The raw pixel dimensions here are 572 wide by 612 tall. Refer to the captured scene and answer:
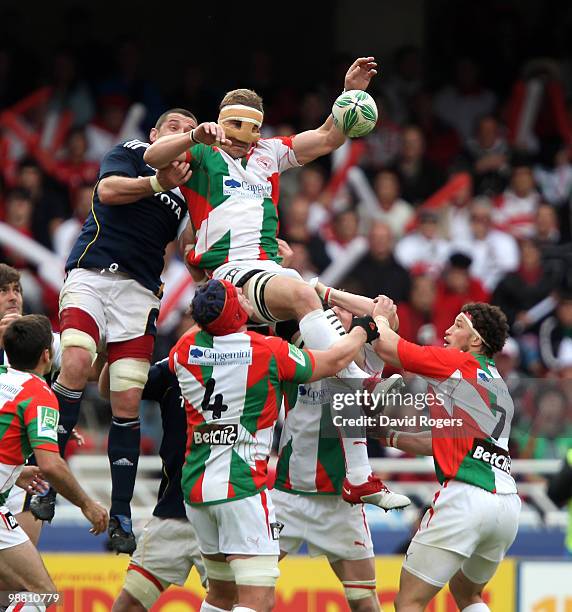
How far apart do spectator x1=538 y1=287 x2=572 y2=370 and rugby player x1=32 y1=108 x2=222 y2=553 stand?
5.83 metres

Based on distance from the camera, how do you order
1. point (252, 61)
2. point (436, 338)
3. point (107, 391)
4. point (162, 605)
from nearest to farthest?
point (107, 391) < point (162, 605) < point (436, 338) < point (252, 61)

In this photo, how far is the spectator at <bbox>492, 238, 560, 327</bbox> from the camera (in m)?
14.6

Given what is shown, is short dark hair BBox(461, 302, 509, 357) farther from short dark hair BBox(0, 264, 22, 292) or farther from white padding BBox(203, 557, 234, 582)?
short dark hair BBox(0, 264, 22, 292)

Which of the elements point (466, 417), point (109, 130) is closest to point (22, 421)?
point (466, 417)

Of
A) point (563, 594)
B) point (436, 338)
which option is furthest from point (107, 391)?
point (436, 338)

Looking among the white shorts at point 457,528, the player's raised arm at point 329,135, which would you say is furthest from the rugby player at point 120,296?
the white shorts at point 457,528

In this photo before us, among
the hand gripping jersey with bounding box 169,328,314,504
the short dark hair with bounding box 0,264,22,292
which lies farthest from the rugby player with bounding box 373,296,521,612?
the short dark hair with bounding box 0,264,22,292

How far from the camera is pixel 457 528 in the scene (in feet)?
28.2

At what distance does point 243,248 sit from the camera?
350 inches

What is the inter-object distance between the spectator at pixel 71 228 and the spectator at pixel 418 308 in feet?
10.5

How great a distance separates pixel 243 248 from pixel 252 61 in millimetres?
9357

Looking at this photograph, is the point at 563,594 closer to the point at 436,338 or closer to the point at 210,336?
the point at 436,338

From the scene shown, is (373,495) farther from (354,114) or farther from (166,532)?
(354,114)

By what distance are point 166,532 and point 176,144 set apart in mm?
2559
